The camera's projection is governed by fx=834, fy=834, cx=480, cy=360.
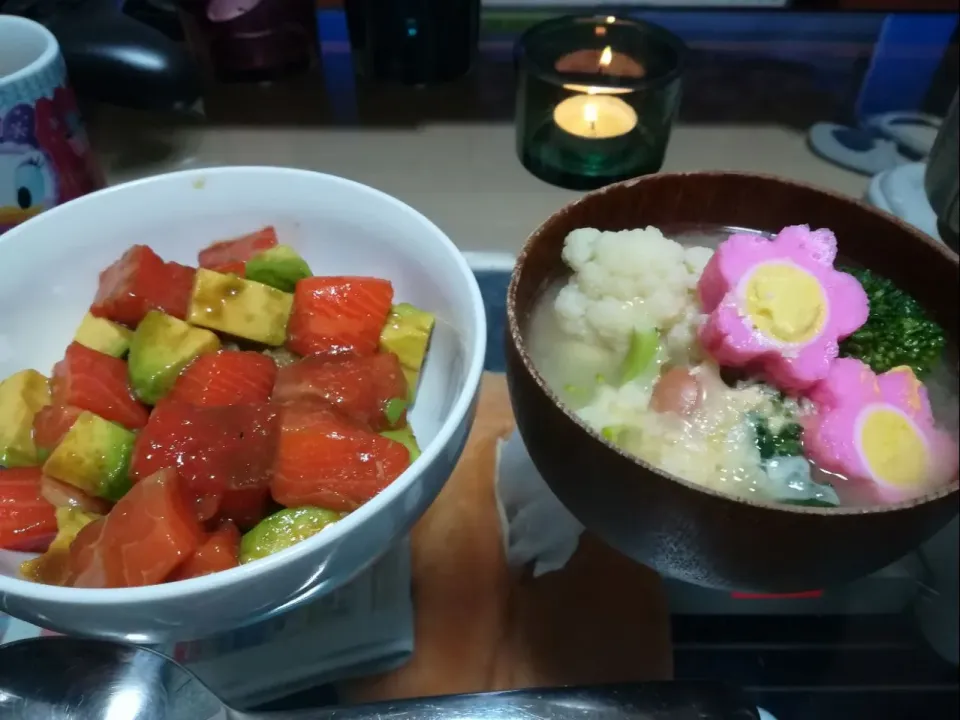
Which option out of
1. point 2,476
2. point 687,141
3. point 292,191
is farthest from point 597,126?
point 2,476

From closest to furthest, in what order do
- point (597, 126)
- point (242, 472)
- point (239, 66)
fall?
point (242, 472) → point (597, 126) → point (239, 66)

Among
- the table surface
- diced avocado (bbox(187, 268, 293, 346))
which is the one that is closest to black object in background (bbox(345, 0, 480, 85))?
the table surface

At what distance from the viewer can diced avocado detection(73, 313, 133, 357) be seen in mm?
642

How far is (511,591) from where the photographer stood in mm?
652

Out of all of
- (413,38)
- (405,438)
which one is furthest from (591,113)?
(405,438)

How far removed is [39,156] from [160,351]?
0.29 metres

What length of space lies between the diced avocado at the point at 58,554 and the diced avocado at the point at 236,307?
0.17m

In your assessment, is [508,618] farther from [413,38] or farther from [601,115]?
[413,38]

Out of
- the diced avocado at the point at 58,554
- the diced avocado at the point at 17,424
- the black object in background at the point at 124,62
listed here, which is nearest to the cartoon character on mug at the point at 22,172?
the black object in background at the point at 124,62

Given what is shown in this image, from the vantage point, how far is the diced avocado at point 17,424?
586 mm

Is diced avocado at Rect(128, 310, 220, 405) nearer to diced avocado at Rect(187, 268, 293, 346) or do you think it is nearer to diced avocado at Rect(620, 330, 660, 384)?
diced avocado at Rect(187, 268, 293, 346)

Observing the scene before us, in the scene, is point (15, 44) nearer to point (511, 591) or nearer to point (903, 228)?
point (511, 591)

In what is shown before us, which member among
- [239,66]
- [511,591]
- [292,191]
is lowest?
[511,591]

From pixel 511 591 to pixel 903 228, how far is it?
0.39 m
